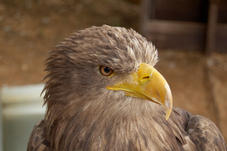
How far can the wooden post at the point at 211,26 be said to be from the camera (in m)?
6.83

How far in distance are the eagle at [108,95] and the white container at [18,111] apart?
4.37ft

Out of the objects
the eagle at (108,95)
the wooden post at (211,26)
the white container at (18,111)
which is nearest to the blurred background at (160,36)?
the wooden post at (211,26)

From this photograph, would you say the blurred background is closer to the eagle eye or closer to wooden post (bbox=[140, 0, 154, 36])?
wooden post (bbox=[140, 0, 154, 36])

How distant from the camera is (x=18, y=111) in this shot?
3.83 m

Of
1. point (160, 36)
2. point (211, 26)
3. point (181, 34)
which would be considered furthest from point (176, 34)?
point (211, 26)

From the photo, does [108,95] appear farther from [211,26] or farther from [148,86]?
[211,26]

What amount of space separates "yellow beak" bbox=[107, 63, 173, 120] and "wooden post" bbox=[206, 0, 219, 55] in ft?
16.3

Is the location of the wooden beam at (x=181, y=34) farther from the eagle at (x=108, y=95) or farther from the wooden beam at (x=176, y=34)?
the eagle at (x=108, y=95)

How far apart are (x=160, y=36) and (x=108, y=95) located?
5019mm

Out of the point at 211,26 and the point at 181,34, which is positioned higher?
the point at 211,26

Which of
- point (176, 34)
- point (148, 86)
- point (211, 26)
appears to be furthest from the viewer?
point (176, 34)

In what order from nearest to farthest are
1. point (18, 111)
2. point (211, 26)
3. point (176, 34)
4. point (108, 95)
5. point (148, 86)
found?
point (148, 86) → point (108, 95) → point (18, 111) → point (211, 26) → point (176, 34)

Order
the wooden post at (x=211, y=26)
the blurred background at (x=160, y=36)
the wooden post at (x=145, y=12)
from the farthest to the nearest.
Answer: the wooden post at (x=145, y=12), the wooden post at (x=211, y=26), the blurred background at (x=160, y=36)

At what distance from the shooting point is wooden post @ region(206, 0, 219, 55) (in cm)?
683
